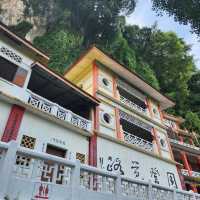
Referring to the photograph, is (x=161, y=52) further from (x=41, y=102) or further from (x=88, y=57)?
(x=41, y=102)

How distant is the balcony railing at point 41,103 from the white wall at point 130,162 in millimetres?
1365

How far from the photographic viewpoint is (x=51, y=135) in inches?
411

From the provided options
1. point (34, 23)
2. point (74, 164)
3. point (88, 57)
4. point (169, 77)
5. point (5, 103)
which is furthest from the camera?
point (169, 77)

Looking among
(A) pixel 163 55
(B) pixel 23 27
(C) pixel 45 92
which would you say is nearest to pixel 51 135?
(C) pixel 45 92

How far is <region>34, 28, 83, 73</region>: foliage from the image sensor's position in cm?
2280

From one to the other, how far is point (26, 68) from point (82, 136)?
14.3 ft

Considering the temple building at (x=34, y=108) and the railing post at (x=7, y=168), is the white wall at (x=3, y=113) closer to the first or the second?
the temple building at (x=34, y=108)

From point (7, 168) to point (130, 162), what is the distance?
961 centimetres

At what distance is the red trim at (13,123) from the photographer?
28.6 feet

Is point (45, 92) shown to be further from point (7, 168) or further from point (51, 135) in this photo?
point (7, 168)

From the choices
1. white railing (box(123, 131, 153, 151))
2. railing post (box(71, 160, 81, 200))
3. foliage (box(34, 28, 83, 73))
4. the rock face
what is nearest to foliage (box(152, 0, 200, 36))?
white railing (box(123, 131, 153, 151))

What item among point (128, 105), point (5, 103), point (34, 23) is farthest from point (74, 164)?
point (34, 23)

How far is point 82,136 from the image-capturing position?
1188cm

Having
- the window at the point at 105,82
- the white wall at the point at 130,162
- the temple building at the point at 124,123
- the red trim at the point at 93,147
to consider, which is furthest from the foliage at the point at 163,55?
the red trim at the point at 93,147
